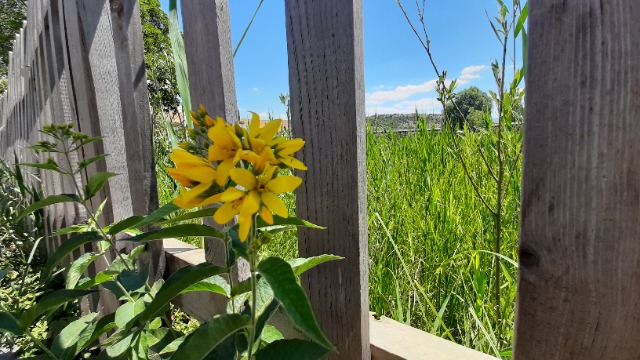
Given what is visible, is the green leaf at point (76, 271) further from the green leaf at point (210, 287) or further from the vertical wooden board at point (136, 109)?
the green leaf at point (210, 287)

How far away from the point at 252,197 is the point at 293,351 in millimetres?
323

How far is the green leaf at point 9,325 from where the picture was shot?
0.93m

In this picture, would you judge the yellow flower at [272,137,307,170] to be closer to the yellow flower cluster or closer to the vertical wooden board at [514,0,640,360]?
the yellow flower cluster

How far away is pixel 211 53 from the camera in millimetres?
1055

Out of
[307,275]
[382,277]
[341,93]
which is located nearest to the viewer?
[341,93]

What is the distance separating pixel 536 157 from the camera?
54 cm

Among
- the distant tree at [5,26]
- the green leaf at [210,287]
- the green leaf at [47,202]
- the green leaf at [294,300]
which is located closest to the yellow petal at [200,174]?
the green leaf at [294,300]

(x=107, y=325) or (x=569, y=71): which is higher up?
(x=569, y=71)

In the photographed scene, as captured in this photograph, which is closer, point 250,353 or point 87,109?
point 250,353

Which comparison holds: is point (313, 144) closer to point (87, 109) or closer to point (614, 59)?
point (614, 59)

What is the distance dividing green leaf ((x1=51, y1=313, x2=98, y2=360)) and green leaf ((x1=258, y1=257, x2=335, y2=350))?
87 cm

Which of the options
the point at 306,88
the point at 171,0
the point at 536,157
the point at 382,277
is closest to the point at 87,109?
the point at 171,0

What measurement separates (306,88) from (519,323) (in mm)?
608

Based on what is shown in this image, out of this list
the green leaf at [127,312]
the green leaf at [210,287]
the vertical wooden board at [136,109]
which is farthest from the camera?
the vertical wooden board at [136,109]
